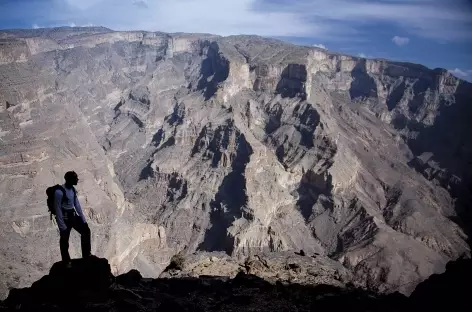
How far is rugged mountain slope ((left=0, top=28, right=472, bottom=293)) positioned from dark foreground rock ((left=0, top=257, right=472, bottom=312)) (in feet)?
73.3

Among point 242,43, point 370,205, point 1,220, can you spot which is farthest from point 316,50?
point 1,220

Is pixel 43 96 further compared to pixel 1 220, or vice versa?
pixel 43 96

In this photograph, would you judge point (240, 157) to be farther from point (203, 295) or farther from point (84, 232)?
point (84, 232)

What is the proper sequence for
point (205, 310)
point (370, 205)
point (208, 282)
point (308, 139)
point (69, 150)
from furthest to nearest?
point (308, 139) < point (370, 205) < point (69, 150) < point (208, 282) < point (205, 310)

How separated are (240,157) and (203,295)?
63400mm

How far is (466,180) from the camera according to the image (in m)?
92.6

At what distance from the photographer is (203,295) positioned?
62.4ft

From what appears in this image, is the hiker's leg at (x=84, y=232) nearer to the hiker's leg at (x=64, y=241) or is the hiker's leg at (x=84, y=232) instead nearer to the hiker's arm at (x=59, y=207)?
the hiker's leg at (x=64, y=241)

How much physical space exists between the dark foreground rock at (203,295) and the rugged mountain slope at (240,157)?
73.3 ft

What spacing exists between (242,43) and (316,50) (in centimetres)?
3061

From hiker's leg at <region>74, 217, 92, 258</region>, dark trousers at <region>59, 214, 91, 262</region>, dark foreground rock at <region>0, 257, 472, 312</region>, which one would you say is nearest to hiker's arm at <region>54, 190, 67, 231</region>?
dark trousers at <region>59, 214, 91, 262</region>

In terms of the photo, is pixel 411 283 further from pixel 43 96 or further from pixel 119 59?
pixel 119 59

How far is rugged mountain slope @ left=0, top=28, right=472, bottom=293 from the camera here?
178ft

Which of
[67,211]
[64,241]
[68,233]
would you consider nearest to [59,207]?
[67,211]
